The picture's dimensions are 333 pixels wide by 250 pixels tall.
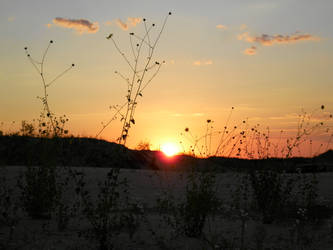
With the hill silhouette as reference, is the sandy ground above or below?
below

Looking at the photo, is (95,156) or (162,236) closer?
(162,236)

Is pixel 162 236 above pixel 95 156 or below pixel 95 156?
below

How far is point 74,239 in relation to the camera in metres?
6.51

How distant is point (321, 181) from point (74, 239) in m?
8.63

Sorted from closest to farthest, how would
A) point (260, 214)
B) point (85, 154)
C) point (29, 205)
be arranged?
point (29, 205) → point (260, 214) → point (85, 154)

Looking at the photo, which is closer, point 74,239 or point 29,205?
point 74,239

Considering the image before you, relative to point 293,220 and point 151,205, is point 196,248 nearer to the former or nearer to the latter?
point 293,220

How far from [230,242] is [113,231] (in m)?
1.91

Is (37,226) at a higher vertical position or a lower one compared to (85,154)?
lower

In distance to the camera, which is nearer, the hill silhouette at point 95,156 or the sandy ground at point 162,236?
the sandy ground at point 162,236

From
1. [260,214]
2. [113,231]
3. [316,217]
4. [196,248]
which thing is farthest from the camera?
[260,214]

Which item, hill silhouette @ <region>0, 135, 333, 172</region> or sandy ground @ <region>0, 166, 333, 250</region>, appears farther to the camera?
hill silhouette @ <region>0, 135, 333, 172</region>

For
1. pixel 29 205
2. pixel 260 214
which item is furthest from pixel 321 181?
pixel 29 205

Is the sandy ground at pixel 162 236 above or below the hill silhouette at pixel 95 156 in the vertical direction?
below
